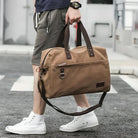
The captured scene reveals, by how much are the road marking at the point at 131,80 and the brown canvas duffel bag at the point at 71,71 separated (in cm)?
374

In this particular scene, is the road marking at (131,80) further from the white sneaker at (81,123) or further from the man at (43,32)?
the man at (43,32)

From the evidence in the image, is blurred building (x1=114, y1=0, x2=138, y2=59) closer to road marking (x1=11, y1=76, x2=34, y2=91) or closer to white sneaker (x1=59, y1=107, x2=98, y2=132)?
road marking (x1=11, y1=76, x2=34, y2=91)

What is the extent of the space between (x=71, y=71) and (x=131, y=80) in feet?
17.0

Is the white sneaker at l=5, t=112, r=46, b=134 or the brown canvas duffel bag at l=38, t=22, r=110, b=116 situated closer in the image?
the brown canvas duffel bag at l=38, t=22, r=110, b=116

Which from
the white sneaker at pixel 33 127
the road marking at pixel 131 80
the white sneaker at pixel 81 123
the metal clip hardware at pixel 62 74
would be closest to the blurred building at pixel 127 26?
the road marking at pixel 131 80

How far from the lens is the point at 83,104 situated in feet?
13.8

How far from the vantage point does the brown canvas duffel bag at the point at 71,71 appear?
3.65 meters

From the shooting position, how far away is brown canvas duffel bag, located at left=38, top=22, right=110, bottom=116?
12.0ft

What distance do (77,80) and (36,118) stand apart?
0.63 m

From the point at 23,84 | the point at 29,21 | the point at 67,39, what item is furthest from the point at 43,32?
the point at 29,21

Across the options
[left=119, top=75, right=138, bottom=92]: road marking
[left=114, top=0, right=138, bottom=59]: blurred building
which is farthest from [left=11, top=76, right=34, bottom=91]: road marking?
[left=114, top=0, right=138, bottom=59]: blurred building

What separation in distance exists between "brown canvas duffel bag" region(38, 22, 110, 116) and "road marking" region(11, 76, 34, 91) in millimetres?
3530

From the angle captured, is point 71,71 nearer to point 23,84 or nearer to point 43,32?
point 43,32

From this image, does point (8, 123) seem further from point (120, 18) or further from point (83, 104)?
point (120, 18)
